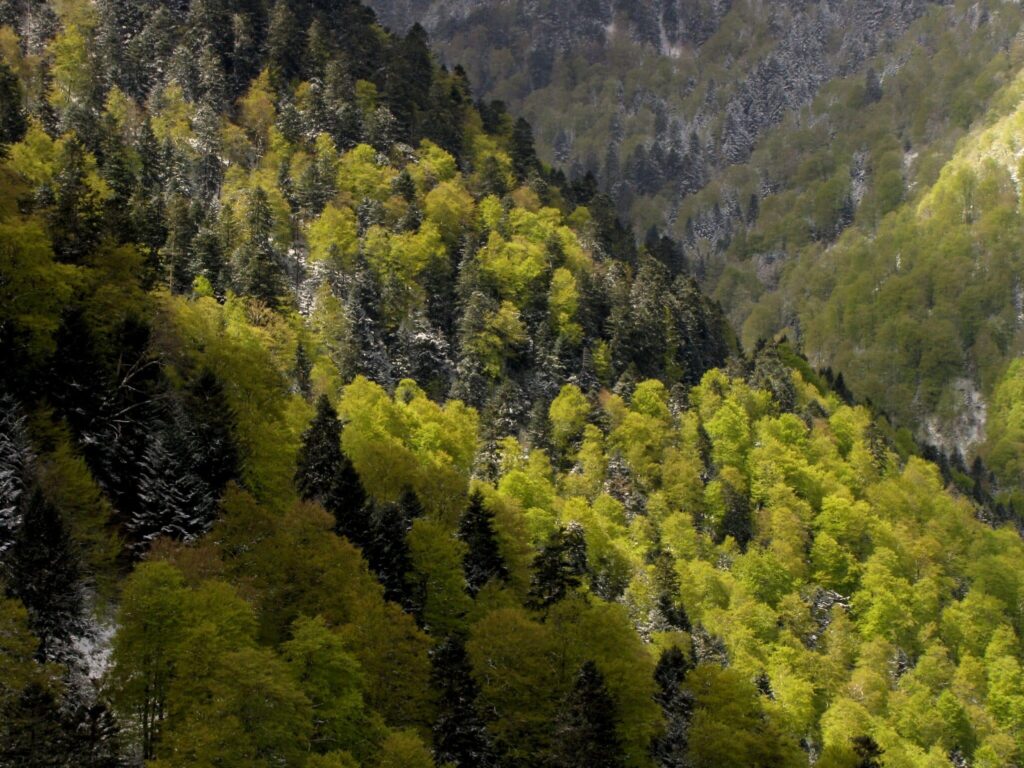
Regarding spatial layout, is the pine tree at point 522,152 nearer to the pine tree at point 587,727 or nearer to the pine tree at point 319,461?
the pine tree at point 319,461

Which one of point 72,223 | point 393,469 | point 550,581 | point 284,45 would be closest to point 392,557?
point 550,581

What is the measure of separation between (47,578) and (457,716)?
20.0 m

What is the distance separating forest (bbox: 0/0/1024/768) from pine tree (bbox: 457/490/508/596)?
0.24m

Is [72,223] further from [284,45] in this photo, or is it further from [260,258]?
[284,45]

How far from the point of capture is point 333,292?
4833 inches

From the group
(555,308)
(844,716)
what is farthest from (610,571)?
(555,308)

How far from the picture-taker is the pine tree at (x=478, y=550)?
68375 millimetres

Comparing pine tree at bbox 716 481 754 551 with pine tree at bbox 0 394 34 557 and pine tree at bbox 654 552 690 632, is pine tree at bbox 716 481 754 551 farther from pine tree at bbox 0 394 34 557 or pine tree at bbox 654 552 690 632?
pine tree at bbox 0 394 34 557

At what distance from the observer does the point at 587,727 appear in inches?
2023

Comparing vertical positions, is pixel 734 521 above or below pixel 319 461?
above

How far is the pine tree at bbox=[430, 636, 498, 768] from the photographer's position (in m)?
50.2

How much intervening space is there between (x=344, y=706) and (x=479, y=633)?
13630 mm

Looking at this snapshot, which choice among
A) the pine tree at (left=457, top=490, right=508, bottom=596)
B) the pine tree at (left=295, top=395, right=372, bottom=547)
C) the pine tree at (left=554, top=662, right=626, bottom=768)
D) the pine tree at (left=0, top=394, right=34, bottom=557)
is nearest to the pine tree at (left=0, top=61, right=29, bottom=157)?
the pine tree at (left=295, top=395, right=372, bottom=547)

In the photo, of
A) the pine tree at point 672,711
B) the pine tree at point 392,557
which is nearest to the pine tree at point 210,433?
the pine tree at point 392,557
